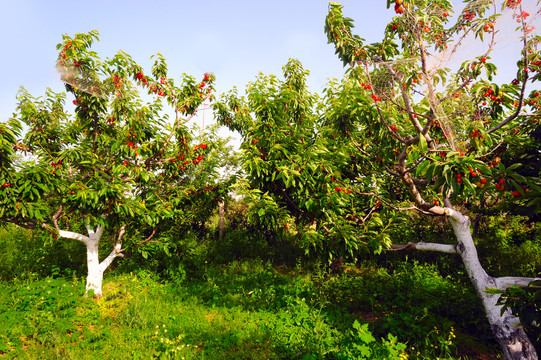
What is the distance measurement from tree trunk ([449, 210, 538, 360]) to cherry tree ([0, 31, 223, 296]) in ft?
A: 18.9

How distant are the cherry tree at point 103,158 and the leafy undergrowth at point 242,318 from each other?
1175mm

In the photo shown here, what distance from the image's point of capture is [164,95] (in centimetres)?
770

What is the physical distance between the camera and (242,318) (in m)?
6.02

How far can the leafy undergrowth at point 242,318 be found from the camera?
4762mm

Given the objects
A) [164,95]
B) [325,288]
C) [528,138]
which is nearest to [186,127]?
[164,95]

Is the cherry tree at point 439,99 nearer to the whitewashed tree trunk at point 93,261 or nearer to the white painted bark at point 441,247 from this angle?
the white painted bark at point 441,247

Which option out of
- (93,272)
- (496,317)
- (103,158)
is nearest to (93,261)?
(93,272)

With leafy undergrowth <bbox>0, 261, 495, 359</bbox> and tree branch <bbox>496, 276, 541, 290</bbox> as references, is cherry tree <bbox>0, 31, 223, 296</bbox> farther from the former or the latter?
tree branch <bbox>496, 276, 541, 290</bbox>

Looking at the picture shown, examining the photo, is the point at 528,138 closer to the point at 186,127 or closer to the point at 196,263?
the point at 186,127

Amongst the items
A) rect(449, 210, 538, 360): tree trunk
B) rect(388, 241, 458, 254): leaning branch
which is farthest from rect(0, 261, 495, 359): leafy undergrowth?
rect(388, 241, 458, 254): leaning branch

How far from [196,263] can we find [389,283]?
19.3ft

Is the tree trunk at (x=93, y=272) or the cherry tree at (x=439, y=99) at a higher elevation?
the cherry tree at (x=439, y=99)

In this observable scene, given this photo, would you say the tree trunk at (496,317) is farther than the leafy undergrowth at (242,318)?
No

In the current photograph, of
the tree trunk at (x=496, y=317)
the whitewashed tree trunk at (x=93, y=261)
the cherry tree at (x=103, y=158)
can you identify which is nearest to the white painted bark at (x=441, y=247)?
the tree trunk at (x=496, y=317)
